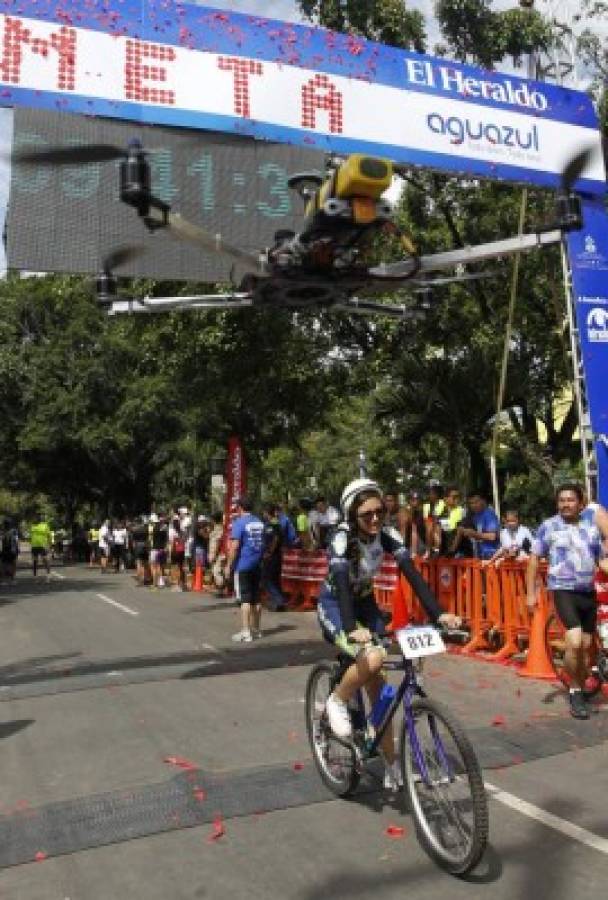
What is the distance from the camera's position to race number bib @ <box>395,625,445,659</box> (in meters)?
4.35

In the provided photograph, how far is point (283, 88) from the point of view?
986cm

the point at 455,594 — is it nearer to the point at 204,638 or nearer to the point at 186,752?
the point at 204,638

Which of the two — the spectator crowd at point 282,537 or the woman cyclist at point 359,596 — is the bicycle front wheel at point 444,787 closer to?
the woman cyclist at point 359,596

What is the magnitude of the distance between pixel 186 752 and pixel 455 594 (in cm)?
507

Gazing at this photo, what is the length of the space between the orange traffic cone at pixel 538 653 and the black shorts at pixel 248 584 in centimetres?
382

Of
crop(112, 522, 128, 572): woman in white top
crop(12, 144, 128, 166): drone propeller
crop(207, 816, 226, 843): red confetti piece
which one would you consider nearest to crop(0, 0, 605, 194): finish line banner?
crop(12, 144, 128, 166): drone propeller

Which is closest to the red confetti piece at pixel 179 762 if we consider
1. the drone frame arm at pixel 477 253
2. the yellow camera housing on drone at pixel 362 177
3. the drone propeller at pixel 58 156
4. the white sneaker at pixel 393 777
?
the white sneaker at pixel 393 777

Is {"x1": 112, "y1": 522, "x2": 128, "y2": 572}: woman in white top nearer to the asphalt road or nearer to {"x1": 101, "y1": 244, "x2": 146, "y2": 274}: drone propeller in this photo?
the asphalt road

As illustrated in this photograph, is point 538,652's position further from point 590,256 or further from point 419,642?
point 590,256

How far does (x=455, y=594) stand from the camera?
10.5m

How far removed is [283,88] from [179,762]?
7216 millimetres

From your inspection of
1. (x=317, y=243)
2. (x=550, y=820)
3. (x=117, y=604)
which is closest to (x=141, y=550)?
(x=117, y=604)

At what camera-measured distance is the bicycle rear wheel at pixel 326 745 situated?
5.05 m

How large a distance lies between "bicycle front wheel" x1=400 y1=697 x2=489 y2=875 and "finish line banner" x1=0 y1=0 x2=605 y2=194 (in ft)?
23.6
